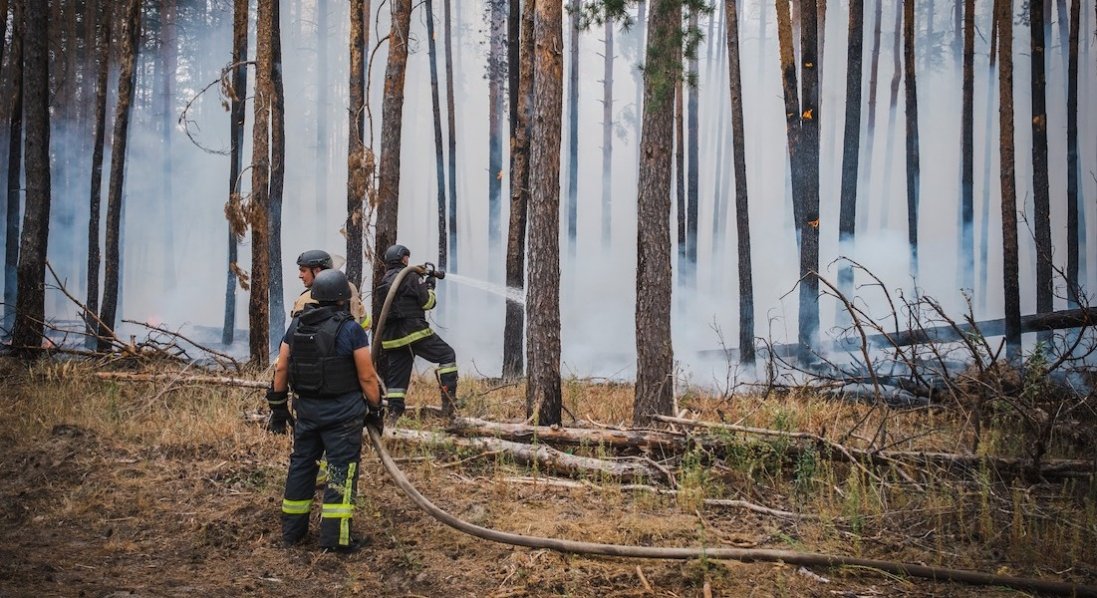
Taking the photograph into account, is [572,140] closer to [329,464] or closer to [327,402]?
[327,402]

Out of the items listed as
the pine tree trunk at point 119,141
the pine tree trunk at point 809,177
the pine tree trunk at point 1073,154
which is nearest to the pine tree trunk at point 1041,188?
the pine tree trunk at point 1073,154

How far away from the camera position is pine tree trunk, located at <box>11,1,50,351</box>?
31.3ft

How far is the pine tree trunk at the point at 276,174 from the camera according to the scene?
11977mm

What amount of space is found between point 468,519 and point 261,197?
6.60m

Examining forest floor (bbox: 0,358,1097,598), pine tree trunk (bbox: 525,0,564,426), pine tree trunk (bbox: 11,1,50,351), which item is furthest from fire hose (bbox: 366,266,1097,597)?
pine tree trunk (bbox: 11,1,50,351)

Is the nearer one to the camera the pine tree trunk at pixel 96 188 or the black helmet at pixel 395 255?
the black helmet at pixel 395 255

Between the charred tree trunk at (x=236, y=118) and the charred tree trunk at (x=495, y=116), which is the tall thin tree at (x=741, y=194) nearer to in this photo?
the charred tree trunk at (x=236, y=118)

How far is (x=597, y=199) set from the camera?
71.0 ft

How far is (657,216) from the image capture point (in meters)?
6.34

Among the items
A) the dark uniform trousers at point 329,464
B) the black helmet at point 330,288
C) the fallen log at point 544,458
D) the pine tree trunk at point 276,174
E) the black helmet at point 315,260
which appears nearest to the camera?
the dark uniform trousers at point 329,464

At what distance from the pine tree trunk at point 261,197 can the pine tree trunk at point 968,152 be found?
11231 millimetres

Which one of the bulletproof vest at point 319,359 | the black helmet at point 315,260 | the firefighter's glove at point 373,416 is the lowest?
the firefighter's glove at point 373,416

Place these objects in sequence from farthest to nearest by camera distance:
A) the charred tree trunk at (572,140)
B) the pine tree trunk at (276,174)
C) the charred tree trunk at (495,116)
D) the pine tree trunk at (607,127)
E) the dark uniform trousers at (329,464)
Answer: the pine tree trunk at (607,127)
the charred tree trunk at (572,140)
the charred tree trunk at (495,116)
the pine tree trunk at (276,174)
the dark uniform trousers at (329,464)

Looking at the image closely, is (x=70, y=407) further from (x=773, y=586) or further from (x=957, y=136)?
(x=957, y=136)
